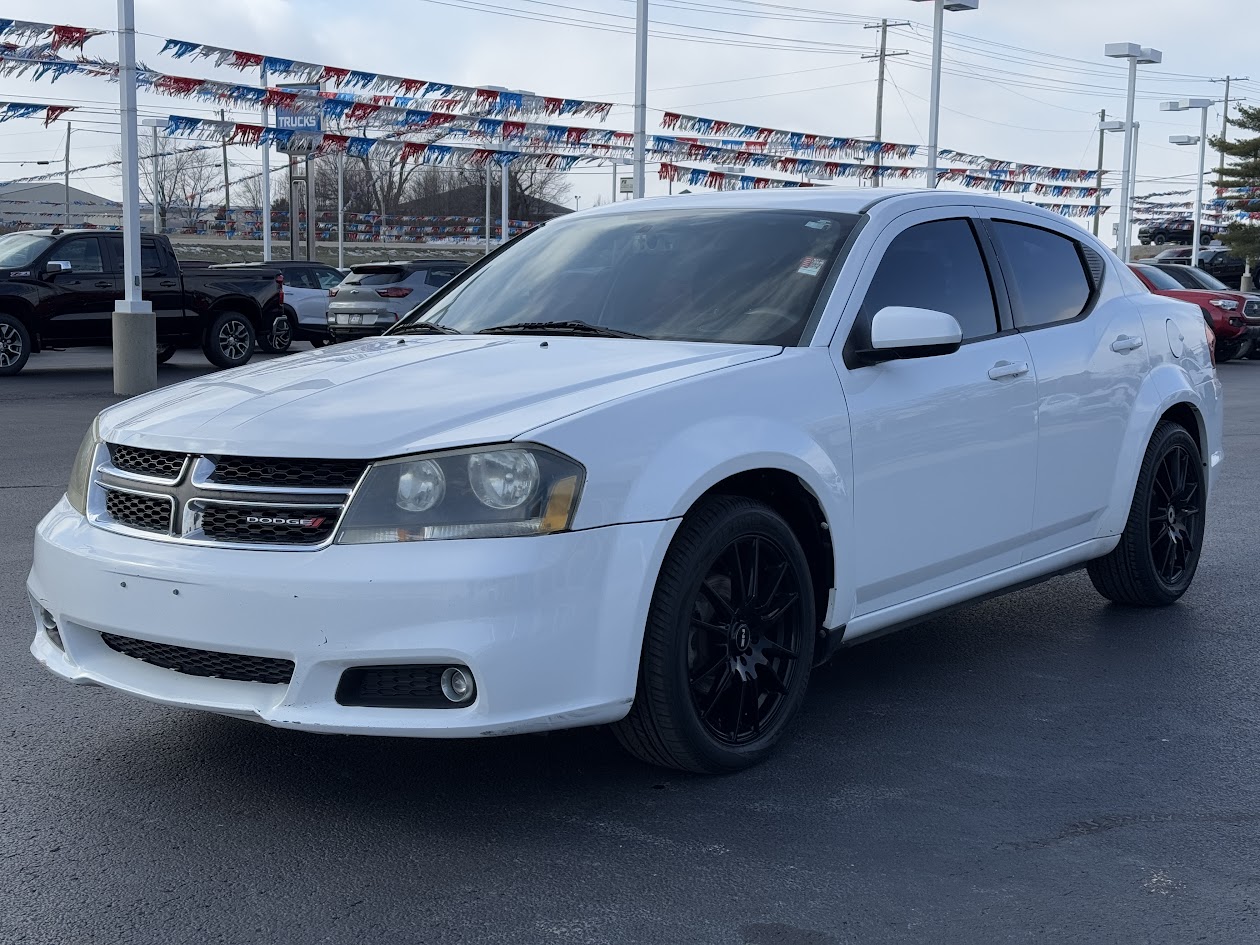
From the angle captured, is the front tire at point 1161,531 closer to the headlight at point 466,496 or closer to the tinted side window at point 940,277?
the tinted side window at point 940,277

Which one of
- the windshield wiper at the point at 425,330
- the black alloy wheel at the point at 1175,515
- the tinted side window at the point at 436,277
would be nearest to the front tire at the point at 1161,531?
the black alloy wheel at the point at 1175,515

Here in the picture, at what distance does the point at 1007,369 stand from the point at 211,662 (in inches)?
111

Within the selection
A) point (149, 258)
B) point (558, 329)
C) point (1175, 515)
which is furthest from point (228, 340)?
point (558, 329)

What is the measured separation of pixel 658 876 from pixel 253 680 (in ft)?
3.59

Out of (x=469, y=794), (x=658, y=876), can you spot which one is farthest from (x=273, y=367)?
(x=658, y=876)

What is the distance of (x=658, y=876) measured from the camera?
345 cm

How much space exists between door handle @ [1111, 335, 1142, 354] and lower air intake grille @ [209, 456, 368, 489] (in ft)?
11.0

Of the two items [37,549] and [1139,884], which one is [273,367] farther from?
[1139,884]

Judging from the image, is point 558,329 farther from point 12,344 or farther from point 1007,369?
point 12,344

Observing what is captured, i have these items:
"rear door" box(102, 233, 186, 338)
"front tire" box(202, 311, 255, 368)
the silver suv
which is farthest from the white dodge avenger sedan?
the silver suv

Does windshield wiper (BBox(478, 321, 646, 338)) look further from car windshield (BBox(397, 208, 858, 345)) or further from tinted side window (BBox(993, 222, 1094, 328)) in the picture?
tinted side window (BBox(993, 222, 1094, 328))

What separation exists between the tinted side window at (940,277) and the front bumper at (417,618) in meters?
1.50

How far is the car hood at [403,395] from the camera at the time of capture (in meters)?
3.65

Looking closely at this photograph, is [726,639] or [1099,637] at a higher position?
[726,639]
